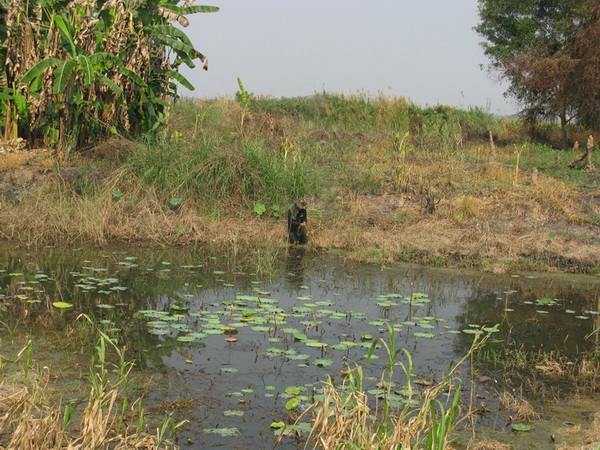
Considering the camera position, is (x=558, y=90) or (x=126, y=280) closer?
(x=126, y=280)

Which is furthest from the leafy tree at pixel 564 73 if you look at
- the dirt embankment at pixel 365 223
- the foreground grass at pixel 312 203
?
the dirt embankment at pixel 365 223

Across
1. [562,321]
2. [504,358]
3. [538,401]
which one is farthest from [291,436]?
[562,321]

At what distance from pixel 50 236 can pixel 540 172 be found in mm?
9931

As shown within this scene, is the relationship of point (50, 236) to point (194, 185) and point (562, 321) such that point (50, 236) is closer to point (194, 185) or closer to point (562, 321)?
point (194, 185)

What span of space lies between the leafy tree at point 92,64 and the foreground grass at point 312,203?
2.44ft

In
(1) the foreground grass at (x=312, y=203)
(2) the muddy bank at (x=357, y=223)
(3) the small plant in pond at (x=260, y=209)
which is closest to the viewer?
(2) the muddy bank at (x=357, y=223)

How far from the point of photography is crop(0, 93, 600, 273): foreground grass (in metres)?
9.90

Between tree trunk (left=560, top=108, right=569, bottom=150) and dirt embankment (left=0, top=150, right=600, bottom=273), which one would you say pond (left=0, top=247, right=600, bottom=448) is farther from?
tree trunk (left=560, top=108, right=569, bottom=150)

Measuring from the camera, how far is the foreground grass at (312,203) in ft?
32.5

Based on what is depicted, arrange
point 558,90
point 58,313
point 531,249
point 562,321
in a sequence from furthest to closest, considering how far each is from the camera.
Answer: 1. point 558,90
2. point 531,249
3. point 562,321
4. point 58,313

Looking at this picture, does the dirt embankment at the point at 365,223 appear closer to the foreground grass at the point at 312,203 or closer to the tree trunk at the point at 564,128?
the foreground grass at the point at 312,203

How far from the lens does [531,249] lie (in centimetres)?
980

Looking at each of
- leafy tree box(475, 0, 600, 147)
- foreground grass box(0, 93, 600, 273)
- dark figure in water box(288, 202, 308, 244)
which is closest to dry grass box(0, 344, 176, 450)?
foreground grass box(0, 93, 600, 273)

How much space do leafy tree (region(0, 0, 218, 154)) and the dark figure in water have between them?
3712 mm
